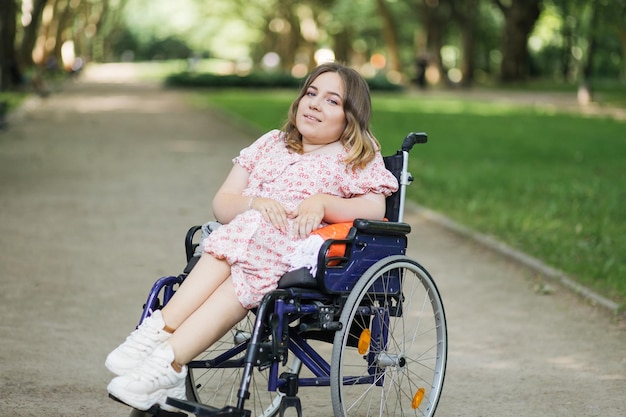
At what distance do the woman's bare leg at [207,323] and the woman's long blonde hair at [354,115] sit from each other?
2.59 feet

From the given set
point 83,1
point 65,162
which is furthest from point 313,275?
point 83,1

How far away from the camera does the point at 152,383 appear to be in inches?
149

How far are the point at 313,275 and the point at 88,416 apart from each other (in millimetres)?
1309

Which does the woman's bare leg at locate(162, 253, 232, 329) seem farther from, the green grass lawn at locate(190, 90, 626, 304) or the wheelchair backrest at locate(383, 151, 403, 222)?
the green grass lawn at locate(190, 90, 626, 304)

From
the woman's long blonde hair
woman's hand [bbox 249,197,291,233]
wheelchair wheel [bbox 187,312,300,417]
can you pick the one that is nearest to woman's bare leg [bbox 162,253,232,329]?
woman's hand [bbox 249,197,291,233]

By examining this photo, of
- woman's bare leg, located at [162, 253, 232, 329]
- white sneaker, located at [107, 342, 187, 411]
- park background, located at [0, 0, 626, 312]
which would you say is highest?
woman's bare leg, located at [162, 253, 232, 329]

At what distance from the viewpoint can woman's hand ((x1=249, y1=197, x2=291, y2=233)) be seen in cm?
416

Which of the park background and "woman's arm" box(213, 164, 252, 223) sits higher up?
"woman's arm" box(213, 164, 252, 223)

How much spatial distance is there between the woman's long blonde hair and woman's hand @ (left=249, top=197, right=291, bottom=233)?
0.38 metres

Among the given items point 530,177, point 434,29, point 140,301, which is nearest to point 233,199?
point 140,301

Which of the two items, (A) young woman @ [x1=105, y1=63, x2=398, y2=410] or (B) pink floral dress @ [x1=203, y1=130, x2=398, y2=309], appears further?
(B) pink floral dress @ [x1=203, y1=130, x2=398, y2=309]

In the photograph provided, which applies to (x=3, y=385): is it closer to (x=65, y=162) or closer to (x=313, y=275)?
(x=313, y=275)

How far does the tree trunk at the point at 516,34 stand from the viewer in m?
42.3

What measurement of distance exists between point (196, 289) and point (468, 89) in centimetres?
3894
